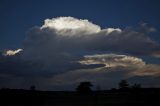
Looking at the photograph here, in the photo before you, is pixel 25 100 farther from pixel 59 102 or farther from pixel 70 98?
pixel 70 98

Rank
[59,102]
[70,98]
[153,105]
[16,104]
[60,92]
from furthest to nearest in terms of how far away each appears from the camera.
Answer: [60,92]
[70,98]
[59,102]
[153,105]
[16,104]

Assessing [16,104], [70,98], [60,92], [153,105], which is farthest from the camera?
[60,92]

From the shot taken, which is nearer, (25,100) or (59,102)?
(25,100)

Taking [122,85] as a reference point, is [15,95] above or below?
below

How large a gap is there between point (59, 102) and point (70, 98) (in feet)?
20.0

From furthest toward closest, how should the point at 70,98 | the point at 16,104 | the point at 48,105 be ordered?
1. the point at 70,98
2. the point at 48,105
3. the point at 16,104

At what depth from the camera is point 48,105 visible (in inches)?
2598

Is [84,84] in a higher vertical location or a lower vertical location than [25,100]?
higher

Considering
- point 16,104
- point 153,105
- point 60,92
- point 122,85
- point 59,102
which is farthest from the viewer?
point 122,85

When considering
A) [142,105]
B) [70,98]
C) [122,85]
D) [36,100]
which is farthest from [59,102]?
[122,85]

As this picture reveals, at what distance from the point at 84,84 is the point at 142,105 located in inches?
2631

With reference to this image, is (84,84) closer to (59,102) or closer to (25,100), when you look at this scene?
(59,102)

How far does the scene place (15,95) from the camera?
2266 inches

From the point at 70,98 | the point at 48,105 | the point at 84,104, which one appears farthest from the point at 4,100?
the point at 70,98
